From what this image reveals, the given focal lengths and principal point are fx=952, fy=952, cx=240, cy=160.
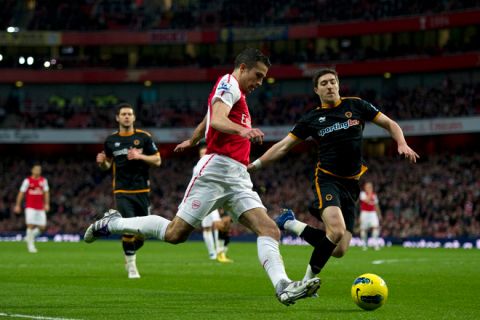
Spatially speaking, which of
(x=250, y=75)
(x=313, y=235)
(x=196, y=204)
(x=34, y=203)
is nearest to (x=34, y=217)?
(x=34, y=203)

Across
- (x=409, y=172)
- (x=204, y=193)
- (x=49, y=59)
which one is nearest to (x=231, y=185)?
(x=204, y=193)

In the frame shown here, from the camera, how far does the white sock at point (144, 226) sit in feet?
35.2

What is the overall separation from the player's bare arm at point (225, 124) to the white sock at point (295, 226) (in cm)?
386

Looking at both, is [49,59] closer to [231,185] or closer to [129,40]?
[129,40]

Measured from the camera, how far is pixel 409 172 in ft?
161

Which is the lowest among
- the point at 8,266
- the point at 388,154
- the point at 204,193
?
the point at 388,154

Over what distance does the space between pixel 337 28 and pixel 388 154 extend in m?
8.67

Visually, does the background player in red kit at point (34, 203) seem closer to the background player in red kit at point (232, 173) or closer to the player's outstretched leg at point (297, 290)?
the background player in red kit at point (232, 173)

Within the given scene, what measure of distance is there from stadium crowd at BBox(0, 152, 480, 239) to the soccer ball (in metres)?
30.1

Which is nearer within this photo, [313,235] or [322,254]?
[322,254]

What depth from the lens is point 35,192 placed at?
94.8 ft

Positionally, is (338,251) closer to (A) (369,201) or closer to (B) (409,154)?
(B) (409,154)

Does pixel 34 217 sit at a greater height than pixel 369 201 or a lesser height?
greater

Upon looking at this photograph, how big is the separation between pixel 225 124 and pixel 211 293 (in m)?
4.01
